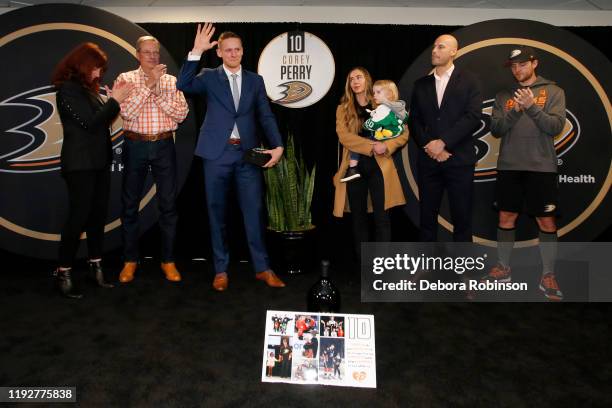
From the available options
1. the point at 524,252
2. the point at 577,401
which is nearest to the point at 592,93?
the point at 524,252

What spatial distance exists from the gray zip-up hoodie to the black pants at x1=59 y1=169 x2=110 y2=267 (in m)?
2.80

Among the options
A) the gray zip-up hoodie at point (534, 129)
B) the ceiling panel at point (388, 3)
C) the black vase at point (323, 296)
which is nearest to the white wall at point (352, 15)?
the ceiling panel at point (388, 3)

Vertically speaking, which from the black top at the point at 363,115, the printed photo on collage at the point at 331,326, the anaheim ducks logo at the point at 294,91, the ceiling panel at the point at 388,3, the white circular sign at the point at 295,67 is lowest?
the printed photo on collage at the point at 331,326

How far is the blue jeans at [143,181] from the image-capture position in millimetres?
3416

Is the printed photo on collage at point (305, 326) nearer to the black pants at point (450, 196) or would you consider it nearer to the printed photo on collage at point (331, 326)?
the printed photo on collage at point (331, 326)

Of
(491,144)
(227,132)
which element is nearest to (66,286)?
(227,132)

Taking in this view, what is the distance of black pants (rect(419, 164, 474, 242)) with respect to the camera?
3.32 meters

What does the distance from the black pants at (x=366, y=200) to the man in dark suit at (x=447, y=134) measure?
32cm

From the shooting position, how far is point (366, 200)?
3498mm

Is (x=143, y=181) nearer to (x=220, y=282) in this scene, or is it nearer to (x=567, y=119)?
(x=220, y=282)

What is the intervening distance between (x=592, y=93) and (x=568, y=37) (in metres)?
0.50

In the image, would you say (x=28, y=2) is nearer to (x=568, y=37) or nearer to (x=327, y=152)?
(x=327, y=152)

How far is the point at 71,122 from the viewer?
314 cm

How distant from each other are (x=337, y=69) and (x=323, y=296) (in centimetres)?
235
